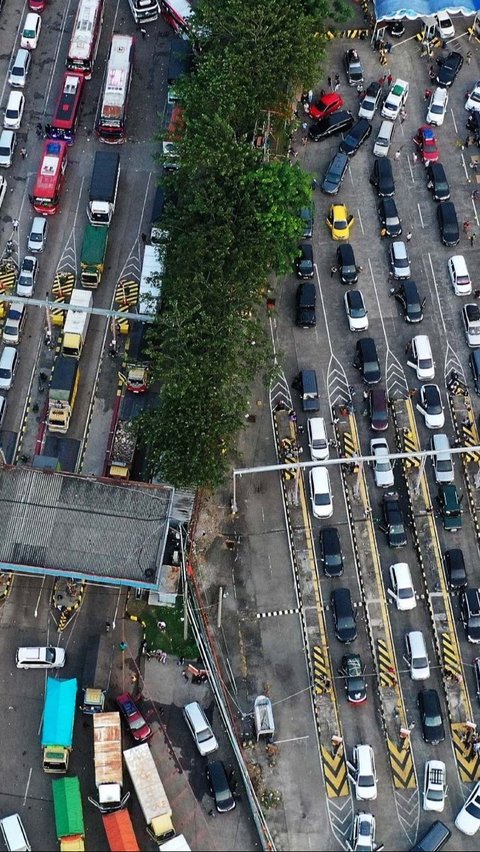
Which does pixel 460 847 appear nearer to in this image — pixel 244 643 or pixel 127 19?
pixel 244 643

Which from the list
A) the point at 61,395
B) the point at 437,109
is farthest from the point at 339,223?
the point at 61,395

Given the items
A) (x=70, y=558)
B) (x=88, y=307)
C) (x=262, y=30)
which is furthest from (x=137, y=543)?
(x=262, y=30)

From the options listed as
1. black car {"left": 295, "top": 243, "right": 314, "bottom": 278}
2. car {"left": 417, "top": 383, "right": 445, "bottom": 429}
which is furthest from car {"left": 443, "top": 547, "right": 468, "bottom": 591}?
black car {"left": 295, "top": 243, "right": 314, "bottom": 278}

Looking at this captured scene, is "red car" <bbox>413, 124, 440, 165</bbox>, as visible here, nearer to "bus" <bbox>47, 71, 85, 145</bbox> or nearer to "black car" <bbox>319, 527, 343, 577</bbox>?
"bus" <bbox>47, 71, 85, 145</bbox>

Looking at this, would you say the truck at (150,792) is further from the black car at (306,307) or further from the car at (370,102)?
the car at (370,102)

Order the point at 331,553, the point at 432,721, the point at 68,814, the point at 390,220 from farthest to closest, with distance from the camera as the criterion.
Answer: the point at 390,220 < the point at 331,553 < the point at 432,721 < the point at 68,814

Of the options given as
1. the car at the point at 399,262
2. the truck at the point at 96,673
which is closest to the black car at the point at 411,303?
the car at the point at 399,262

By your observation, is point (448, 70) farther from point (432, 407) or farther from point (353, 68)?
point (432, 407)

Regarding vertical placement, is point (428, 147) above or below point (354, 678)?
above
